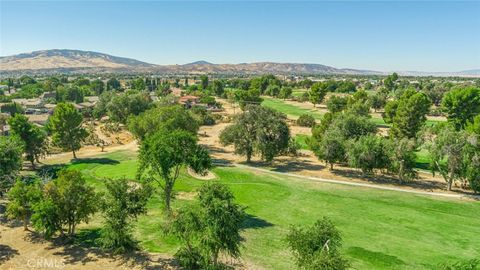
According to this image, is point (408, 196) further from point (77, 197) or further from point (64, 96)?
point (64, 96)

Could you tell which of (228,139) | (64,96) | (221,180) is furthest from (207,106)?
(221,180)

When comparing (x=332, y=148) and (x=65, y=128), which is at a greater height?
(x=65, y=128)

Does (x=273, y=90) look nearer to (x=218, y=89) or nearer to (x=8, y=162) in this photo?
(x=218, y=89)

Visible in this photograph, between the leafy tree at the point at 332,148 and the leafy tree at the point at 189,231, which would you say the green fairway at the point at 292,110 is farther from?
the leafy tree at the point at 189,231

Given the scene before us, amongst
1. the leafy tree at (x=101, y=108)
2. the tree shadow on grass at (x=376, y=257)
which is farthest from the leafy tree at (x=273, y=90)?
the tree shadow on grass at (x=376, y=257)

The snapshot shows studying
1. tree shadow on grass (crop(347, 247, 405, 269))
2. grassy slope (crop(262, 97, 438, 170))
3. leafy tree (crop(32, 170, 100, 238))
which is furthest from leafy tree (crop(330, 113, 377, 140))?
leafy tree (crop(32, 170, 100, 238))

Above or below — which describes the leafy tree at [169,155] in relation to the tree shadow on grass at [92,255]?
above
